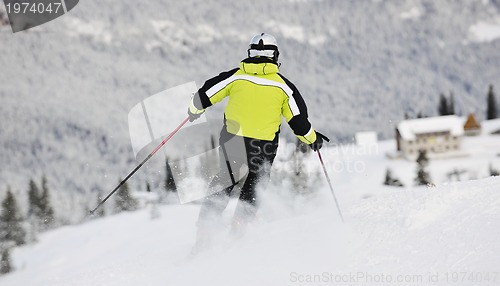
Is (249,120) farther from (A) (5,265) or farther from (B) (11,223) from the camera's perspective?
(B) (11,223)

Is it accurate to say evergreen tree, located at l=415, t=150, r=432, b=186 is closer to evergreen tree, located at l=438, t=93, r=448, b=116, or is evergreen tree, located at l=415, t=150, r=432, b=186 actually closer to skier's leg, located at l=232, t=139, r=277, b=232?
skier's leg, located at l=232, t=139, r=277, b=232

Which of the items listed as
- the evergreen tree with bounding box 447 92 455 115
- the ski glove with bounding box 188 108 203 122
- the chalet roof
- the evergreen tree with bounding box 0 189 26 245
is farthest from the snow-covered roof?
the ski glove with bounding box 188 108 203 122

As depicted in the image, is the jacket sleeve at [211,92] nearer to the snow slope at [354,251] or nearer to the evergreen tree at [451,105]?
the snow slope at [354,251]

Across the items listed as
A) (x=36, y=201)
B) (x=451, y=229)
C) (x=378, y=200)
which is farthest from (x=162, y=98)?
(x=36, y=201)

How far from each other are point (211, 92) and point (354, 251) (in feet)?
7.75

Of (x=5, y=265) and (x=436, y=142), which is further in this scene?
(x=436, y=142)

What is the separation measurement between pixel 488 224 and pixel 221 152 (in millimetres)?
2824

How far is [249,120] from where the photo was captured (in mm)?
5344

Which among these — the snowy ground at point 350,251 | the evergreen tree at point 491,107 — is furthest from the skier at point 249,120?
the evergreen tree at point 491,107

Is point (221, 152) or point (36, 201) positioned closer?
point (221, 152)

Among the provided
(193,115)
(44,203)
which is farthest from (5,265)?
(44,203)

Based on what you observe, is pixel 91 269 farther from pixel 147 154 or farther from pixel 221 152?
pixel 221 152

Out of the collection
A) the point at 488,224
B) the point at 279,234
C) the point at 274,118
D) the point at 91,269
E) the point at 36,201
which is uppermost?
the point at 274,118

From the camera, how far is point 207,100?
5.52 meters
